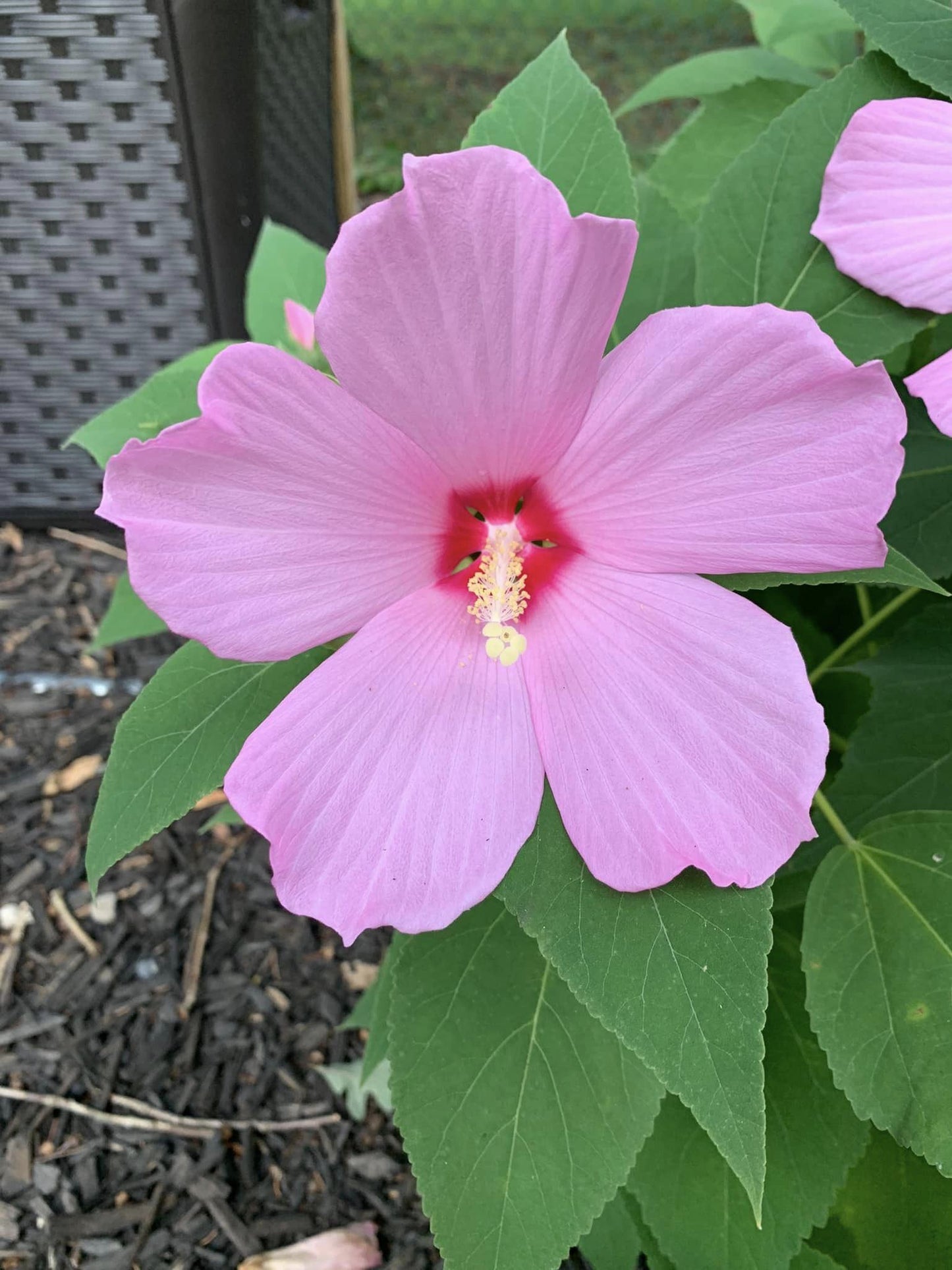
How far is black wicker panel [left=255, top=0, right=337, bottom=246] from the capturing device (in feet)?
4.65

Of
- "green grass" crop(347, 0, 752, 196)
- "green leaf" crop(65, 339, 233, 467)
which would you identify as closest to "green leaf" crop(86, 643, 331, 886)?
"green leaf" crop(65, 339, 233, 467)

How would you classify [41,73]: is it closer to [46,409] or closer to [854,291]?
[46,409]

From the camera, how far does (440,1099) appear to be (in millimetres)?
690

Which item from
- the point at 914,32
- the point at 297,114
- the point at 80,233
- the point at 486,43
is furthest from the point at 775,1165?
the point at 486,43

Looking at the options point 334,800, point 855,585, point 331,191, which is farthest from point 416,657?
point 331,191

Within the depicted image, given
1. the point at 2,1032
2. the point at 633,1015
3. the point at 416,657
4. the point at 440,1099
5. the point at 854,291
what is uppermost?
the point at 854,291

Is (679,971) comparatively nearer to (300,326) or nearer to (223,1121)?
(300,326)

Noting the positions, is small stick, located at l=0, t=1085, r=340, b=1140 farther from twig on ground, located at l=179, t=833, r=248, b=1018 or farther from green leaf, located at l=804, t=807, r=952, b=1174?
green leaf, located at l=804, t=807, r=952, b=1174

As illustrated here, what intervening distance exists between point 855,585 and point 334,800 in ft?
2.29

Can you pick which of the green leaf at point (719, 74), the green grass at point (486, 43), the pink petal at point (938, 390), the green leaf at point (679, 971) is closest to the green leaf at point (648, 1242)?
the green leaf at point (679, 971)

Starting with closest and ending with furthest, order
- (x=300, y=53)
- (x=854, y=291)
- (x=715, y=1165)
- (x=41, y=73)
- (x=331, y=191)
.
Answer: (x=854, y=291) < (x=715, y=1165) < (x=41, y=73) < (x=300, y=53) < (x=331, y=191)

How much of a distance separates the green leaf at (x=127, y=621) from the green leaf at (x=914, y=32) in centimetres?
75

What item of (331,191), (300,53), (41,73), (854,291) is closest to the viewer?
(854,291)

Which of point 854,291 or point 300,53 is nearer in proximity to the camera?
point 854,291
